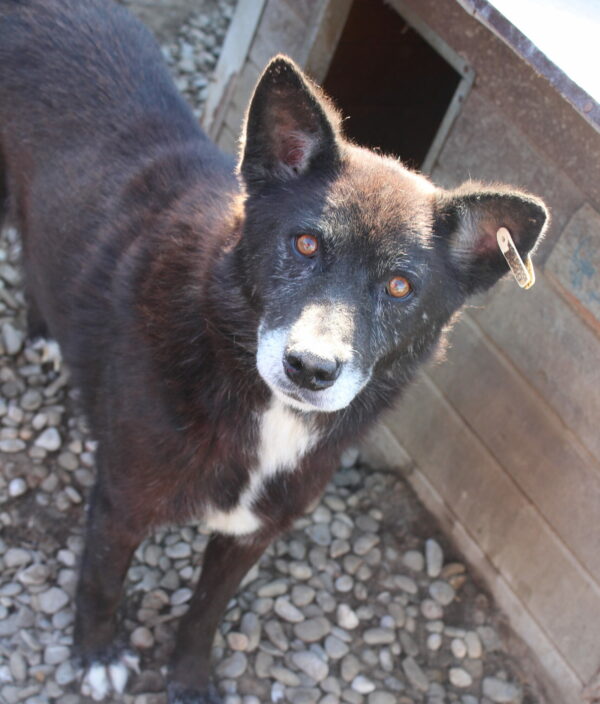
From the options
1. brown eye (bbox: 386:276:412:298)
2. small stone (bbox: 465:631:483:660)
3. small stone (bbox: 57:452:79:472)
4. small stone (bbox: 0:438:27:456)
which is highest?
brown eye (bbox: 386:276:412:298)

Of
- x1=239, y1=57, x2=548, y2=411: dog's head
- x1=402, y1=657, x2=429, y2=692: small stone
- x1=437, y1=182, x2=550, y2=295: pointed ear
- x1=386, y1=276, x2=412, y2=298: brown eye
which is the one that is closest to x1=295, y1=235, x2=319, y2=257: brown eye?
x1=239, y1=57, x2=548, y2=411: dog's head

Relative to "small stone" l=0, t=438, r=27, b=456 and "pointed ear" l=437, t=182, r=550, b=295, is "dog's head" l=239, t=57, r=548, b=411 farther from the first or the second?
"small stone" l=0, t=438, r=27, b=456

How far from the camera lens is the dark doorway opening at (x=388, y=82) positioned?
14.9 ft

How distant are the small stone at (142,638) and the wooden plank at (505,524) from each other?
1274mm

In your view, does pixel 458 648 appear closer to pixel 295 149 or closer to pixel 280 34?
pixel 295 149

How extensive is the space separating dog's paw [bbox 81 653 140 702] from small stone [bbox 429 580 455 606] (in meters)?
1.25

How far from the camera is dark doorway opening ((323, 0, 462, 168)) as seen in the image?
4.55 meters

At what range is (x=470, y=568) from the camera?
150 inches

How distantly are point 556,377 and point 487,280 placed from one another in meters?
0.91

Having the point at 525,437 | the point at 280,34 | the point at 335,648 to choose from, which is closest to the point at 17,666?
the point at 335,648

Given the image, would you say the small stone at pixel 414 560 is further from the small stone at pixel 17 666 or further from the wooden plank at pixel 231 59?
the wooden plank at pixel 231 59

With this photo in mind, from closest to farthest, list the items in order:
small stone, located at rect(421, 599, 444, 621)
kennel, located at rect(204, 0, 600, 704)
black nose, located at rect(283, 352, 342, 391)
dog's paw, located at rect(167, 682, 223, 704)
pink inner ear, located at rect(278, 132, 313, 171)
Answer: black nose, located at rect(283, 352, 342, 391), pink inner ear, located at rect(278, 132, 313, 171), dog's paw, located at rect(167, 682, 223, 704), kennel, located at rect(204, 0, 600, 704), small stone, located at rect(421, 599, 444, 621)

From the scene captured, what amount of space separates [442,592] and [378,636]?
0.36 meters

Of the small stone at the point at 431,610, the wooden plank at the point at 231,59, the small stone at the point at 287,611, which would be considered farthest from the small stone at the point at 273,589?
the wooden plank at the point at 231,59
